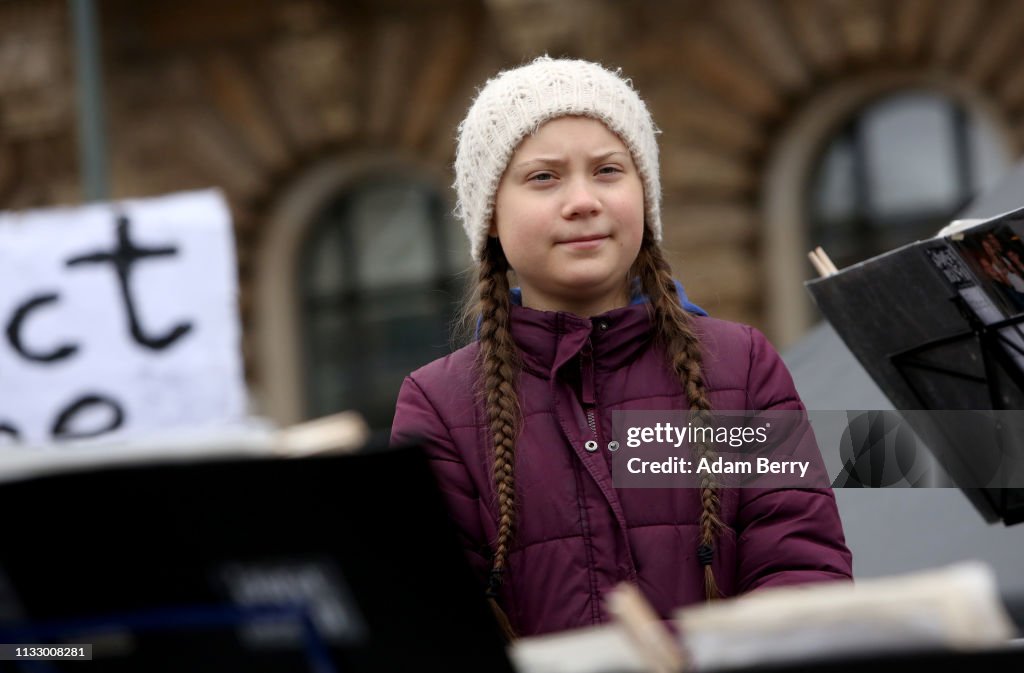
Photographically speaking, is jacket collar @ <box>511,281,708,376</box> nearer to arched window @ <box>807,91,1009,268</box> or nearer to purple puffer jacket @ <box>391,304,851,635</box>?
purple puffer jacket @ <box>391,304,851,635</box>

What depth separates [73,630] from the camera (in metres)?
1.46

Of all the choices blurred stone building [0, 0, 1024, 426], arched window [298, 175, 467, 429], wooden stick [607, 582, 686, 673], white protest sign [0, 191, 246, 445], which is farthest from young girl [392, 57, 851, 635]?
arched window [298, 175, 467, 429]

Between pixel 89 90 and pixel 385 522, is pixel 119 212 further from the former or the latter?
pixel 385 522

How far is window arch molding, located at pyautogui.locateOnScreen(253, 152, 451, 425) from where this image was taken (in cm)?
1052

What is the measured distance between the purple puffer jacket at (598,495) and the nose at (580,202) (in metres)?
0.15

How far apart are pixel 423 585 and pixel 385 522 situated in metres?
0.07

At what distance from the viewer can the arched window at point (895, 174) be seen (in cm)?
912

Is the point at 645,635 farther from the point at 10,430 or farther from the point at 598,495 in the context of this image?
the point at 10,430

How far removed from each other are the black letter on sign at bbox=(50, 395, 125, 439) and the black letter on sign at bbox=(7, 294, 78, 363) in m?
0.15

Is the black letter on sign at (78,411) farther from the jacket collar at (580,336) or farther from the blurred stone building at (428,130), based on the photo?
A: the blurred stone building at (428,130)

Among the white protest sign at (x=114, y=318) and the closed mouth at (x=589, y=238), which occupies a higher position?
the closed mouth at (x=589, y=238)

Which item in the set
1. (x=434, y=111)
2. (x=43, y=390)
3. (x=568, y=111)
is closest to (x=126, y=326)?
(x=43, y=390)

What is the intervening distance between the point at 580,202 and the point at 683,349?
0.27 m

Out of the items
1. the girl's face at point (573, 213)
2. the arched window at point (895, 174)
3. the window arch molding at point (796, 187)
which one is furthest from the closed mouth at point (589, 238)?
the arched window at point (895, 174)
